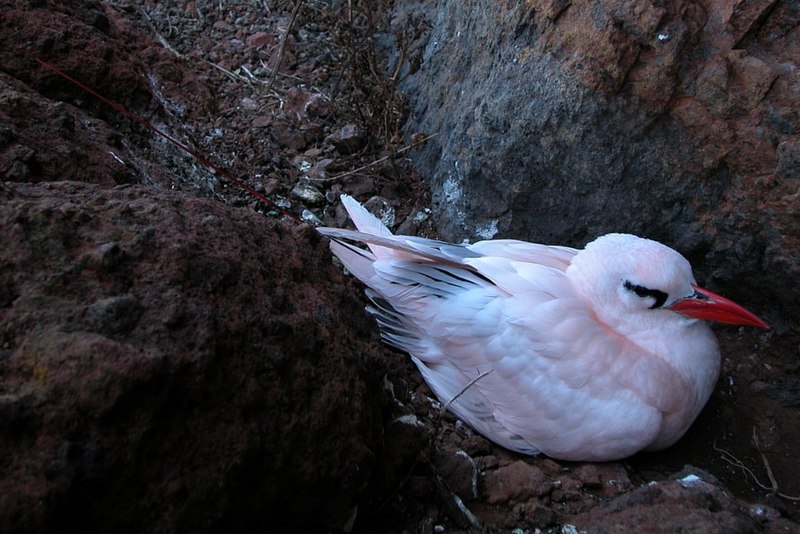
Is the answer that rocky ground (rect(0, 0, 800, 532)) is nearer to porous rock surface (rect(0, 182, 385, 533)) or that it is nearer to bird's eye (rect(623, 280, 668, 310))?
porous rock surface (rect(0, 182, 385, 533))

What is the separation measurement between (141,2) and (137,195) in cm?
350

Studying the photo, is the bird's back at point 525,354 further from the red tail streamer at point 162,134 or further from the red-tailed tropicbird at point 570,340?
the red tail streamer at point 162,134

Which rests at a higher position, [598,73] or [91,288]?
[598,73]

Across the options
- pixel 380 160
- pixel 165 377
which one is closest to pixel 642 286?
pixel 380 160

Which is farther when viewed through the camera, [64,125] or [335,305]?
[64,125]

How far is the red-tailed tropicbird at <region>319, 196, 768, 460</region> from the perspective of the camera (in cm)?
310

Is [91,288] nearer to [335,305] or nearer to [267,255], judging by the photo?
[267,255]

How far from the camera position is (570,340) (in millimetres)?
3148

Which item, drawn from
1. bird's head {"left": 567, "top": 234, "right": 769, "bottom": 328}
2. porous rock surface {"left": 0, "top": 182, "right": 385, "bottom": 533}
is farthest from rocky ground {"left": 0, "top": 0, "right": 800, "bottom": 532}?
bird's head {"left": 567, "top": 234, "right": 769, "bottom": 328}

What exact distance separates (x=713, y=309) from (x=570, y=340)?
65cm

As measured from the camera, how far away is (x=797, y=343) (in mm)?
3490

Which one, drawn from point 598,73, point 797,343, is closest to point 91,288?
point 598,73

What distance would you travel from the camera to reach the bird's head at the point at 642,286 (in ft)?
10.4

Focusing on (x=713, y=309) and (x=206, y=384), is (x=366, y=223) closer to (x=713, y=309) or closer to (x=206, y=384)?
(x=713, y=309)
